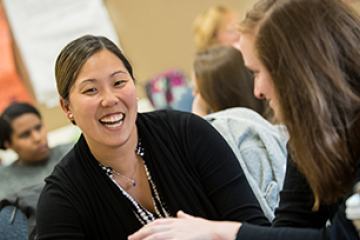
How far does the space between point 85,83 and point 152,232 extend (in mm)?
508

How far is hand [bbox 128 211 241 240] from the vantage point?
842mm

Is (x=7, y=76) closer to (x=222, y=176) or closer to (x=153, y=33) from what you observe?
(x=153, y=33)

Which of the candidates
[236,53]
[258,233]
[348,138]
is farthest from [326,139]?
[236,53]

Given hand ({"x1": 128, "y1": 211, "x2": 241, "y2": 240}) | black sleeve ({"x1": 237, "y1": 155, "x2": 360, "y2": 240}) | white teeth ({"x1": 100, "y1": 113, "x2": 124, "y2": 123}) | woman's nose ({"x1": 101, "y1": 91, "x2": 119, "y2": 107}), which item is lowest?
black sleeve ({"x1": 237, "y1": 155, "x2": 360, "y2": 240})

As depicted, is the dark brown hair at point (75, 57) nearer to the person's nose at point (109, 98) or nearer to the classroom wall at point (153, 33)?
the person's nose at point (109, 98)

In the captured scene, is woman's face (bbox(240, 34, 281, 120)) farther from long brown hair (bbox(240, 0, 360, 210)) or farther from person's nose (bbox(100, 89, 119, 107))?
person's nose (bbox(100, 89, 119, 107))

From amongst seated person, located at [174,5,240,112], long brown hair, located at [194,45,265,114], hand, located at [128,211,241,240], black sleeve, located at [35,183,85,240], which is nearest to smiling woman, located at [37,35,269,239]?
black sleeve, located at [35,183,85,240]

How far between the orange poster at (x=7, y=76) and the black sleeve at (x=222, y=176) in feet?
6.43

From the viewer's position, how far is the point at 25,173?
6.87ft

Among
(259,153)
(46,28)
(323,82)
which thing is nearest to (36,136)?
(46,28)

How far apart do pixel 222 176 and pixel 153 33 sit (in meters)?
2.05

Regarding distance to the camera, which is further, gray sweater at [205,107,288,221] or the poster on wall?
the poster on wall

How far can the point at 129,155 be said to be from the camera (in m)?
1.23

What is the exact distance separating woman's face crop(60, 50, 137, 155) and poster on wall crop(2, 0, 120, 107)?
170 centimetres
